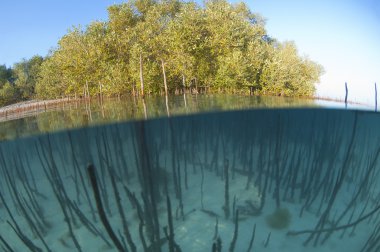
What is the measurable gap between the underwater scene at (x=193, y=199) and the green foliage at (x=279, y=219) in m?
0.04

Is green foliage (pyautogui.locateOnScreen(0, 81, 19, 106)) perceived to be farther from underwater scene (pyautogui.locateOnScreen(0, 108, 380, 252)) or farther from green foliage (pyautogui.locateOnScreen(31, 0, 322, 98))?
underwater scene (pyautogui.locateOnScreen(0, 108, 380, 252))

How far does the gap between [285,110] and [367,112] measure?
19.7 ft

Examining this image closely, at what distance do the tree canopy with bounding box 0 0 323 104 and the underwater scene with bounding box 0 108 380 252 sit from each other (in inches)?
536

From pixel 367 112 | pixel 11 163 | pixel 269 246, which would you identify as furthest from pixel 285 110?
pixel 11 163

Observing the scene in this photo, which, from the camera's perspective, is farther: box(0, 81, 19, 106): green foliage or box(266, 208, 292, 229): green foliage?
box(0, 81, 19, 106): green foliage

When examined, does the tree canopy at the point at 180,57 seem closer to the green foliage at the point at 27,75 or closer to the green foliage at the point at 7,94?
the green foliage at the point at 27,75

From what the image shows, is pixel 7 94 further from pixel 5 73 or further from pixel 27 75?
pixel 5 73

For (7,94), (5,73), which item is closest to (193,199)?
(7,94)

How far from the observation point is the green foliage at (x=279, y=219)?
335 inches

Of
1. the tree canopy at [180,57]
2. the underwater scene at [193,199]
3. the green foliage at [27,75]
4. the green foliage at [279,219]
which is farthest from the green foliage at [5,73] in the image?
the green foliage at [279,219]

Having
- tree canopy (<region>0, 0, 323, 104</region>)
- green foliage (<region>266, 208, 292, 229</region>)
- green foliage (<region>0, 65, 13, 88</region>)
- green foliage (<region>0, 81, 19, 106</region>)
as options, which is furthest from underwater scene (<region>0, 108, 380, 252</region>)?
green foliage (<region>0, 65, 13, 88</region>)

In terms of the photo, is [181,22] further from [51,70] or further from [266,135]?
[51,70]

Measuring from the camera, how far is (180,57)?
1486 inches

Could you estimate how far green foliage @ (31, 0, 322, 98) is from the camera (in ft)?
124
